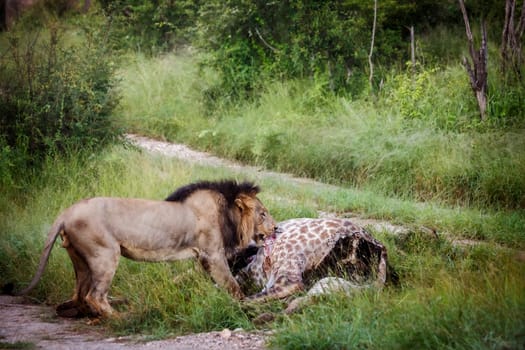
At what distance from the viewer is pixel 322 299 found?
19.2 ft

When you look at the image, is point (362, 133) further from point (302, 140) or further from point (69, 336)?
point (69, 336)

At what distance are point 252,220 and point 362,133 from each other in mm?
5513

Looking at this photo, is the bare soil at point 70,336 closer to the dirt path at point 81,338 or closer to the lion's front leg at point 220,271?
the dirt path at point 81,338

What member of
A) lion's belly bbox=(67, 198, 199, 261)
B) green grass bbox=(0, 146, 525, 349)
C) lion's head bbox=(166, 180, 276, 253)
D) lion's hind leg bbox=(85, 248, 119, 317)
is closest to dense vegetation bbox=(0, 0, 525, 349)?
green grass bbox=(0, 146, 525, 349)

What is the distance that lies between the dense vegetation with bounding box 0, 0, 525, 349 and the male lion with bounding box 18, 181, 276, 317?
0.92 ft

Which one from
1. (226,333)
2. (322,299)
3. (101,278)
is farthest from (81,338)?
(322,299)

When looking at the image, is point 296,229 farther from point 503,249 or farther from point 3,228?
point 3,228

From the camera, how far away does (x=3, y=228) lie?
837 cm

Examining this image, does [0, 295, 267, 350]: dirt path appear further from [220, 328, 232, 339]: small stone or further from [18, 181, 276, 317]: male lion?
[18, 181, 276, 317]: male lion

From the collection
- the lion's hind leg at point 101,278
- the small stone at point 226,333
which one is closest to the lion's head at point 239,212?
the lion's hind leg at point 101,278

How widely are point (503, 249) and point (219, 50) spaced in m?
9.65

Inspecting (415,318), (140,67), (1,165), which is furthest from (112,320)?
(140,67)

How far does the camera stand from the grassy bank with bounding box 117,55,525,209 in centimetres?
1004

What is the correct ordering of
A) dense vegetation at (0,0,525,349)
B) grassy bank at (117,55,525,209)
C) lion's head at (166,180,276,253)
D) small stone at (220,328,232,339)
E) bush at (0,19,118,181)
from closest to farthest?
small stone at (220,328,232,339) → dense vegetation at (0,0,525,349) → lion's head at (166,180,276,253) → grassy bank at (117,55,525,209) → bush at (0,19,118,181)
